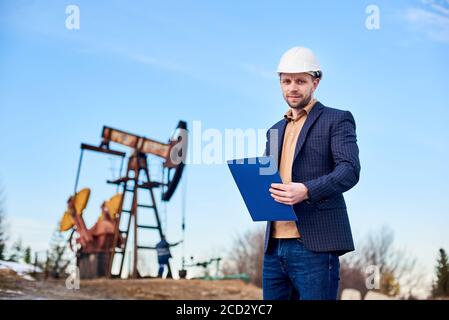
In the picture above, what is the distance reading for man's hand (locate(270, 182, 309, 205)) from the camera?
228cm

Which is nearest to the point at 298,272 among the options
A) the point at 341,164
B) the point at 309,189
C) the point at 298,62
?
the point at 309,189

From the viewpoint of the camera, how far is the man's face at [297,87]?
2.51m

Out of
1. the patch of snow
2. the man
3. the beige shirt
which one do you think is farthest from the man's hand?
the patch of snow

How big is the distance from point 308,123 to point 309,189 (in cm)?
36

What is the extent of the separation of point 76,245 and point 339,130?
19320 millimetres

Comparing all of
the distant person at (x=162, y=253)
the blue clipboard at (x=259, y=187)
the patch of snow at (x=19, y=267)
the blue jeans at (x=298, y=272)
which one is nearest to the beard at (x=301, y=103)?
the blue clipboard at (x=259, y=187)

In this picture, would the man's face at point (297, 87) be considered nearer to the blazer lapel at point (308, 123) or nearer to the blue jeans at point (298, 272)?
the blazer lapel at point (308, 123)

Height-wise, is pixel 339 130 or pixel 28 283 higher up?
pixel 339 130

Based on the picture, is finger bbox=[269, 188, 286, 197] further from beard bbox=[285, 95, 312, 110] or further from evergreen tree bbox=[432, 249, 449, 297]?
evergreen tree bbox=[432, 249, 449, 297]

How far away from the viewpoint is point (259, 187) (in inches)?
92.1

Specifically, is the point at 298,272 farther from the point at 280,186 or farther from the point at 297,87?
the point at 297,87

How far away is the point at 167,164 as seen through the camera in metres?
19.6
